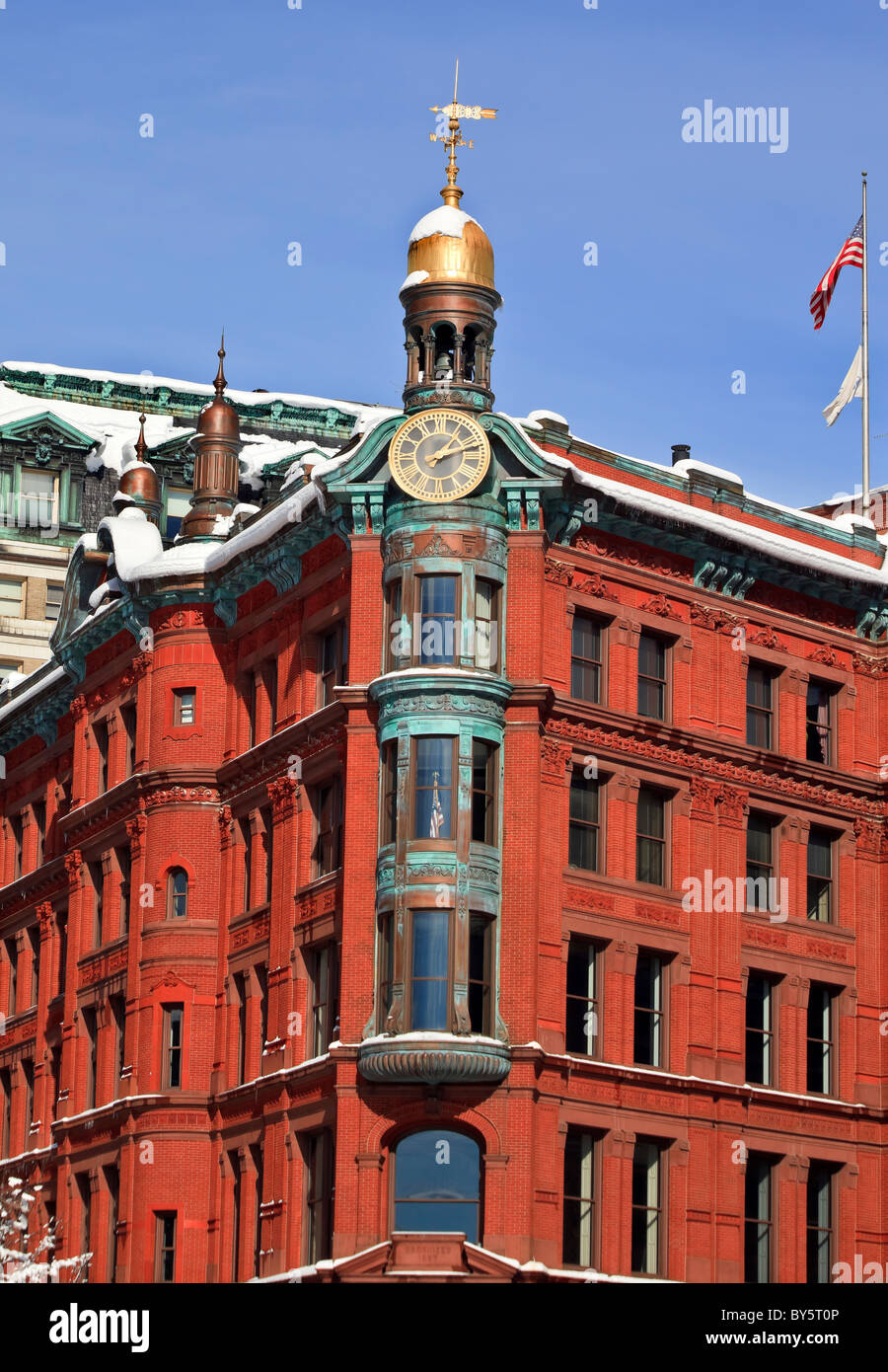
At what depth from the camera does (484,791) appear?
64.1 m

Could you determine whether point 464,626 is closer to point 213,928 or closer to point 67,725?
point 213,928

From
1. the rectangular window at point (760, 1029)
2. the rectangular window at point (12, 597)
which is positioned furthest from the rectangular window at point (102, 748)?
the rectangular window at point (12, 597)

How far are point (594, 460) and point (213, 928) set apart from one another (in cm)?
1511

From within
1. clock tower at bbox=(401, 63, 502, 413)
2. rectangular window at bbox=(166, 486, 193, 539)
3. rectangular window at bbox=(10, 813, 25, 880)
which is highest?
rectangular window at bbox=(166, 486, 193, 539)

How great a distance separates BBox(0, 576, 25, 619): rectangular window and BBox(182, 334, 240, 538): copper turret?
86.0 feet

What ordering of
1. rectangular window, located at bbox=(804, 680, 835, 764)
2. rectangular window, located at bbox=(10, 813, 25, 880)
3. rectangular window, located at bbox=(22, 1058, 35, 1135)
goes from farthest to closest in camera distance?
rectangular window, located at bbox=(10, 813, 25, 880), rectangular window, located at bbox=(22, 1058, 35, 1135), rectangular window, located at bbox=(804, 680, 835, 764)

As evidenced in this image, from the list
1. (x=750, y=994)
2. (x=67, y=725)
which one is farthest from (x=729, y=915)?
(x=67, y=725)

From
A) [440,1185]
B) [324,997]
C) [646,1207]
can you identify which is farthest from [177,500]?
[440,1185]

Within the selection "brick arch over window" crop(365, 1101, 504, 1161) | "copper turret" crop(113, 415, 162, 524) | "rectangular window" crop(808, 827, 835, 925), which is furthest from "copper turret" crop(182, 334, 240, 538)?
"brick arch over window" crop(365, 1101, 504, 1161)

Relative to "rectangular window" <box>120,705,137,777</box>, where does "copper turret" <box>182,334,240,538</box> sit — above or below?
above

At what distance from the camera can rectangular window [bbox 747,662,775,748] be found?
71125 millimetres

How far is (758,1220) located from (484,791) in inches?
488

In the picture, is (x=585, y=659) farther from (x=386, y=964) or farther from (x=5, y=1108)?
(x=5, y=1108)

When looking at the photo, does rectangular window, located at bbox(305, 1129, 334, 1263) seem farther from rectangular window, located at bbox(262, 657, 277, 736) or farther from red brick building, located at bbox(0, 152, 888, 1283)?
rectangular window, located at bbox(262, 657, 277, 736)
